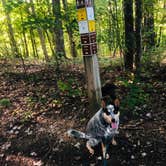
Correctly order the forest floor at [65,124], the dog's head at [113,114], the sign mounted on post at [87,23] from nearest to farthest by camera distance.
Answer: the dog's head at [113,114] < the sign mounted on post at [87,23] < the forest floor at [65,124]

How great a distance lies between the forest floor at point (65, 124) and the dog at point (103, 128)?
0.25 metres

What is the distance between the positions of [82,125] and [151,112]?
1.37 meters

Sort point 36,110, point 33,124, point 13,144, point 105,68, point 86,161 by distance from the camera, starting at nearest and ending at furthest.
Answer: point 86,161 → point 13,144 → point 33,124 → point 36,110 → point 105,68

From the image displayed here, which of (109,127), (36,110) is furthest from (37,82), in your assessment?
(109,127)

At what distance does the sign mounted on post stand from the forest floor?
155 cm

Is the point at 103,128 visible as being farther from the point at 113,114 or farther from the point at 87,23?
the point at 87,23

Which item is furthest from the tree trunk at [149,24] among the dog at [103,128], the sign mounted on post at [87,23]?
the dog at [103,128]

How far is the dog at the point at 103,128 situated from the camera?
3.12 metres

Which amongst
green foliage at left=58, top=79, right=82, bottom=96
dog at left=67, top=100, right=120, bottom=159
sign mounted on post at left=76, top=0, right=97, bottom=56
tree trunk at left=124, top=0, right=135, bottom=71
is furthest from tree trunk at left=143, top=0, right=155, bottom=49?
dog at left=67, top=100, right=120, bottom=159

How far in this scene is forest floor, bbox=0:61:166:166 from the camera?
3611 millimetres

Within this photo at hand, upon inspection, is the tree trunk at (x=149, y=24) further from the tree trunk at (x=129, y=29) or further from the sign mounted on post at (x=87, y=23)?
the sign mounted on post at (x=87, y=23)

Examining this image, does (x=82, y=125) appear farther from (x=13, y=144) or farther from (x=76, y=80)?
(x=76, y=80)

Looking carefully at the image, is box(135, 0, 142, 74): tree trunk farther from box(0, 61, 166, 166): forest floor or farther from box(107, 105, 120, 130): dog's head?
box(107, 105, 120, 130): dog's head

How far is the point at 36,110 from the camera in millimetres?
5148
